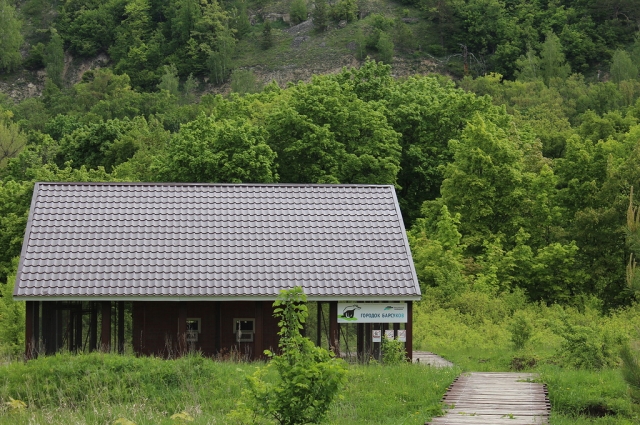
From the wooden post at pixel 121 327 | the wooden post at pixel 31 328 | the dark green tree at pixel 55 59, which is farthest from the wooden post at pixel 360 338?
the dark green tree at pixel 55 59

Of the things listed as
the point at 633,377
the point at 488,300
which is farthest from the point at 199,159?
the point at 633,377

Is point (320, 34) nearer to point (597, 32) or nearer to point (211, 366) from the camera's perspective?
point (597, 32)

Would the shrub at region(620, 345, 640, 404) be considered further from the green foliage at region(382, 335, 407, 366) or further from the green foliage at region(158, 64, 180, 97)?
the green foliage at region(158, 64, 180, 97)

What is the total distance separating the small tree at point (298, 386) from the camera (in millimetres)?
14531

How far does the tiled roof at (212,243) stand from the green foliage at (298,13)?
4745 inches

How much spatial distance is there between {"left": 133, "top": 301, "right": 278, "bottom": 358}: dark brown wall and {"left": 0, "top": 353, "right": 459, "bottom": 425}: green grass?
3.74 meters

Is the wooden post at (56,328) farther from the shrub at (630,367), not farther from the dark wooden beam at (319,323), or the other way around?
the shrub at (630,367)

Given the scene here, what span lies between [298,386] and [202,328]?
518 inches

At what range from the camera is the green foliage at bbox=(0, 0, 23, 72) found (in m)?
145

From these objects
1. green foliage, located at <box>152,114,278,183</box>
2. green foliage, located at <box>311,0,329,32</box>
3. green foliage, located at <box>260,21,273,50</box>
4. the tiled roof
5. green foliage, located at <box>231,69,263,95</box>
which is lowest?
the tiled roof

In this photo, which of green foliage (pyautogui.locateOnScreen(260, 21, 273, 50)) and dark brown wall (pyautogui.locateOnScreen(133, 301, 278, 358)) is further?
green foliage (pyautogui.locateOnScreen(260, 21, 273, 50))

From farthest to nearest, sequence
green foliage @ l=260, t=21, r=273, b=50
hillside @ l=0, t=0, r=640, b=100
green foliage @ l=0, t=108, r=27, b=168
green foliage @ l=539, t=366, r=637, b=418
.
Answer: green foliage @ l=260, t=21, r=273, b=50 → hillside @ l=0, t=0, r=640, b=100 → green foliage @ l=0, t=108, r=27, b=168 → green foliage @ l=539, t=366, r=637, b=418

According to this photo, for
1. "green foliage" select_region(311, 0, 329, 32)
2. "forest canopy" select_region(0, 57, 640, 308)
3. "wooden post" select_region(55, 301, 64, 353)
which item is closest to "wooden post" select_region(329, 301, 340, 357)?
"wooden post" select_region(55, 301, 64, 353)

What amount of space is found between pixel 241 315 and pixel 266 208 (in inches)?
147
